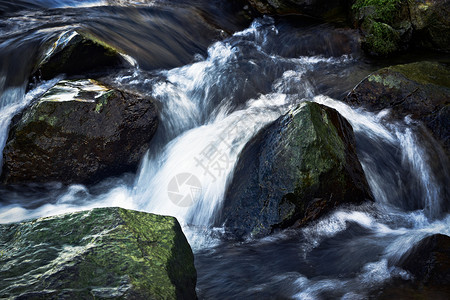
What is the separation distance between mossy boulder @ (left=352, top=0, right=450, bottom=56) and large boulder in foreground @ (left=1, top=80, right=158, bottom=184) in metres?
5.39

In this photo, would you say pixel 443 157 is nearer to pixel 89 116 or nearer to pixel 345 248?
pixel 345 248

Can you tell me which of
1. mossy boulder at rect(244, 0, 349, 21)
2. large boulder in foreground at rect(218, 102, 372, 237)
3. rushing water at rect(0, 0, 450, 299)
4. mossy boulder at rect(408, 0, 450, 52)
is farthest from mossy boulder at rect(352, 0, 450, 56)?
large boulder in foreground at rect(218, 102, 372, 237)

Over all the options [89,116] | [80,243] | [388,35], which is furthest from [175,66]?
[80,243]

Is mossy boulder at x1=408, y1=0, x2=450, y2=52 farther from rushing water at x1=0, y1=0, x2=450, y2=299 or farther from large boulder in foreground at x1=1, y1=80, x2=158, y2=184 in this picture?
large boulder in foreground at x1=1, y1=80, x2=158, y2=184

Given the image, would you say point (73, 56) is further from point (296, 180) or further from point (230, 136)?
point (296, 180)

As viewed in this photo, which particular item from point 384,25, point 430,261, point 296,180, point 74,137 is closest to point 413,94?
point 296,180

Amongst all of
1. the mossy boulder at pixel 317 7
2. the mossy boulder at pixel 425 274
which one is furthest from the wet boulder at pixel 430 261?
the mossy boulder at pixel 317 7

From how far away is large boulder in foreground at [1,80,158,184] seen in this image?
4.93 meters

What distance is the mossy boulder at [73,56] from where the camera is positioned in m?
5.90

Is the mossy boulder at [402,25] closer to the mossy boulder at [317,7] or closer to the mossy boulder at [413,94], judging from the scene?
the mossy boulder at [317,7]

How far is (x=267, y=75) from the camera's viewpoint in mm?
7184

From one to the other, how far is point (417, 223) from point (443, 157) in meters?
1.22

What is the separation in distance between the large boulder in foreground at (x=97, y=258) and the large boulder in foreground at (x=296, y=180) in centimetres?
136

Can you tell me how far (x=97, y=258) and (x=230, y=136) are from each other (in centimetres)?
306
